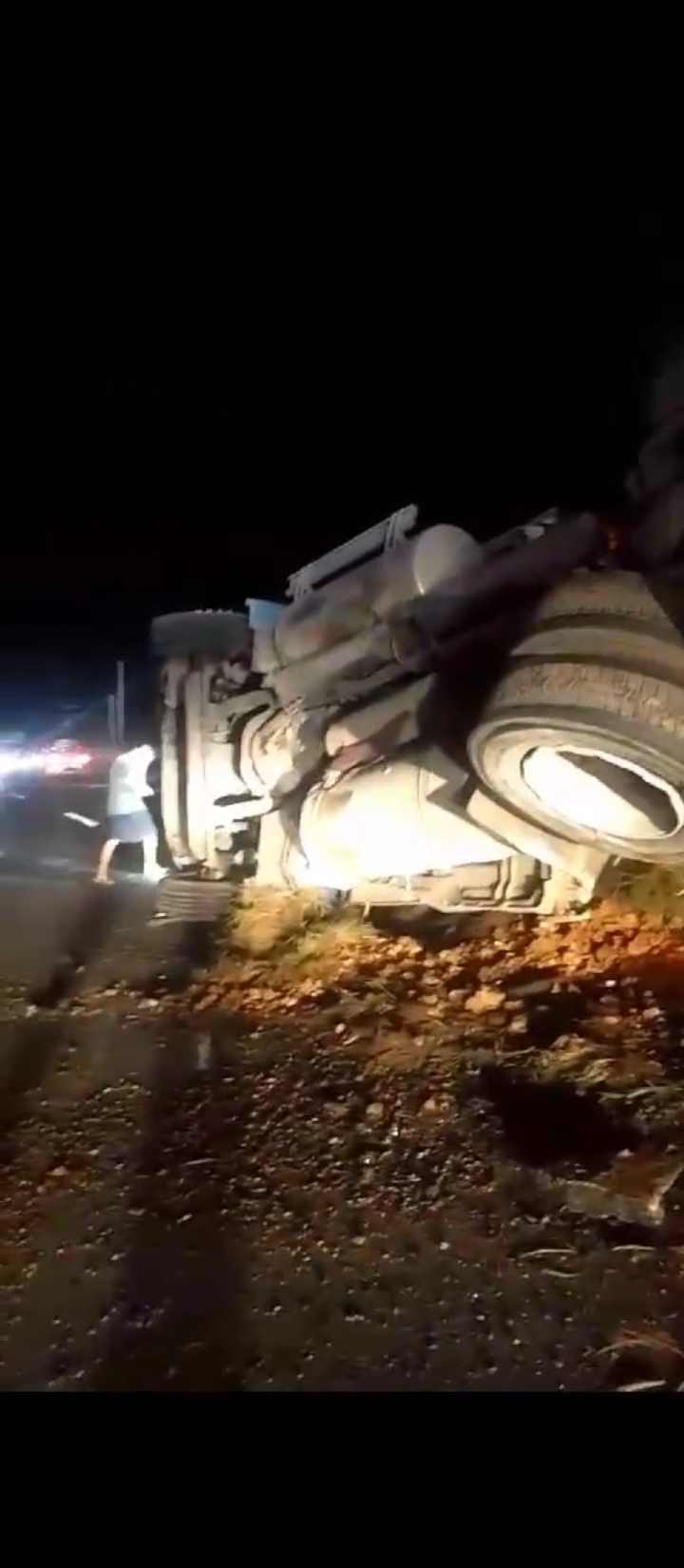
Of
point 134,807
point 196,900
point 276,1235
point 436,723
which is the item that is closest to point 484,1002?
point 436,723

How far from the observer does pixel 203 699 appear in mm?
6305

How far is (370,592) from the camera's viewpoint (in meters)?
5.98

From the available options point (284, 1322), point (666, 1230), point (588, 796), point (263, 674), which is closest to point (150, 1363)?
point (284, 1322)

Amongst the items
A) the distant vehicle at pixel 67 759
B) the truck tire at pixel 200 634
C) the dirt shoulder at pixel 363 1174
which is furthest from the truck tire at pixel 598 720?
the distant vehicle at pixel 67 759

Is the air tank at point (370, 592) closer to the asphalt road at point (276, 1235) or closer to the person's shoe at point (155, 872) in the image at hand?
the person's shoe at point (155, 872)

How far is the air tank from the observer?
5707 millimetres

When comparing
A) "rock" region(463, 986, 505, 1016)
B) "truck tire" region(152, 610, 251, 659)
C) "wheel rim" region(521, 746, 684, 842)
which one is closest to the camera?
"wheel rim" region(521, 746, 684, 842)

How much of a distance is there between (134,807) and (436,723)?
2454mm

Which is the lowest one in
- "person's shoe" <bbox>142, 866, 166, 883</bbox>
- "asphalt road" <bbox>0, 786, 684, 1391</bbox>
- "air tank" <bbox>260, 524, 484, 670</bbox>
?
"asphalt road" <bbox>0, 786, 684, 1391</bbox>

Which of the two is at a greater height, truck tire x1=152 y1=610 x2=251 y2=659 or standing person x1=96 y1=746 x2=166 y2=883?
truck tire x1=152 y1=610 x2=251 y2=659

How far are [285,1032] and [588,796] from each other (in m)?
1.50

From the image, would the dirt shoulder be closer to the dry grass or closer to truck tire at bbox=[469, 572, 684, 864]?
the dry grass

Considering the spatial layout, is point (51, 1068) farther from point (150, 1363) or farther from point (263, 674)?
point (263, 674)

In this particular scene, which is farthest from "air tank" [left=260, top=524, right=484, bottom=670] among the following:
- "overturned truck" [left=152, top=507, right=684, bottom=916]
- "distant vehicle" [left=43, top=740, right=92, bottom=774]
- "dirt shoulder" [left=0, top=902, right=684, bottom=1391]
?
"distant vehicle" [left=43, top=740, right=92, bottom=774]
